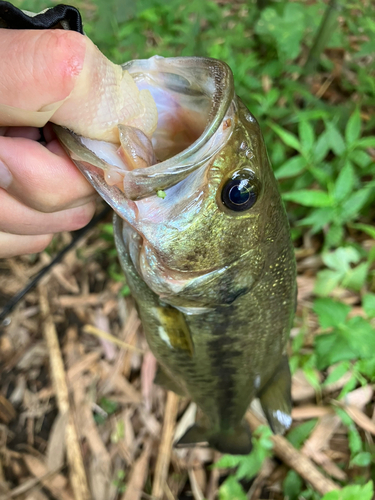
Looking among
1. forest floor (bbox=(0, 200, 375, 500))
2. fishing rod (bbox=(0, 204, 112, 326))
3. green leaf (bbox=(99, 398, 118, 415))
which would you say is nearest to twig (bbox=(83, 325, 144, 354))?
forest floor (bbox=(0, 200, 375, 500))

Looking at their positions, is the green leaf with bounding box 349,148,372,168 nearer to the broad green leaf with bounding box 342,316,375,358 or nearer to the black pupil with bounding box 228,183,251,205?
the broad green leaf with bounding box 342,316,375,358

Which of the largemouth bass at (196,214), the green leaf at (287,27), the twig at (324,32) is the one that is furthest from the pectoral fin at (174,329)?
the twig at (324,32)

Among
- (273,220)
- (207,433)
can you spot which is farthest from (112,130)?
(207,433)

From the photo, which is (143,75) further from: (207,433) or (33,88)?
(207,433)

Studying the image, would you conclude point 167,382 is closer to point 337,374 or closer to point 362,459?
point 337,374

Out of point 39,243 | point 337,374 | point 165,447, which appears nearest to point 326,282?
point 337,374

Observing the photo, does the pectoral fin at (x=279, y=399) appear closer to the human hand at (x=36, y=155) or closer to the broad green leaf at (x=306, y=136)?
the human hand at (x=36, y=155)

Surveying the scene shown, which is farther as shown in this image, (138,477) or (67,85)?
(138,477)
